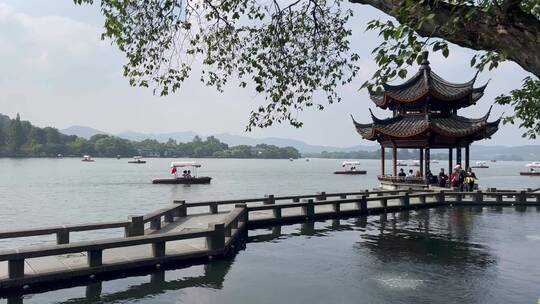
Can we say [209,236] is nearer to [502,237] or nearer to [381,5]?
[381,5]

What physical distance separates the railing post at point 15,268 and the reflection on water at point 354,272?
0.51 metres

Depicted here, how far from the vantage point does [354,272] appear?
1273 centimetres

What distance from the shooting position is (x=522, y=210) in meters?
26.3

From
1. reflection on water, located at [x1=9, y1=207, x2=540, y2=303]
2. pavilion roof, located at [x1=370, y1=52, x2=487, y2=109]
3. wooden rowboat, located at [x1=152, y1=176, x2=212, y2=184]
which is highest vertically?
pavilion roof, located at [x1=370, y1=52, x2=487, y2=109]

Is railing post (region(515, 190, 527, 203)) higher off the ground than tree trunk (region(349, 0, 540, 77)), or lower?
lower

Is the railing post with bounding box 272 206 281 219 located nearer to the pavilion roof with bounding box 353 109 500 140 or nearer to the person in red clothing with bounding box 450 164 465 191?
the pavilion roof with bounding box 353 109 500 140

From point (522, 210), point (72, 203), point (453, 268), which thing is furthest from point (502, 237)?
point (72, 203)

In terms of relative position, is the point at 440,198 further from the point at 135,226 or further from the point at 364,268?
the point at 135,226

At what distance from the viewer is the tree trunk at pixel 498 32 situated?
4672 millimetres

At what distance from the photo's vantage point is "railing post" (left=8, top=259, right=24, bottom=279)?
33.1 feet

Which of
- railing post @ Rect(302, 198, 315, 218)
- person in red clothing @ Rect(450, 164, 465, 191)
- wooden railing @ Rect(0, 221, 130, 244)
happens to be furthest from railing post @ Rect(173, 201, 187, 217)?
person in red clothing @ Rect(450, 164, 465, 191)

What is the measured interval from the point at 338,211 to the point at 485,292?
1197 cm

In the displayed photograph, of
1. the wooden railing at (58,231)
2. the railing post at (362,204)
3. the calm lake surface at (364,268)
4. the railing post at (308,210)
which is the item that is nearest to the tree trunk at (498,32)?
the calm lake surface at (364,268)

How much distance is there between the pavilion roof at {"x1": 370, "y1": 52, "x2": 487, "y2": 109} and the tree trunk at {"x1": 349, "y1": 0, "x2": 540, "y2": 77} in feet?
88.9
